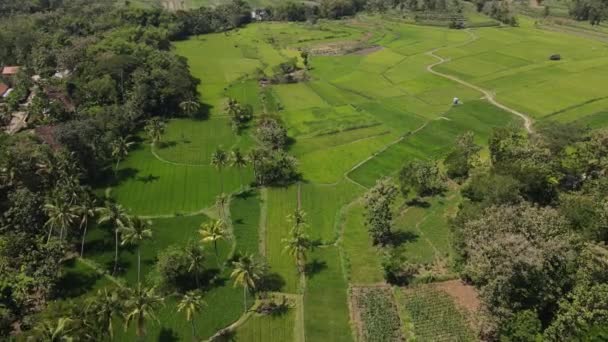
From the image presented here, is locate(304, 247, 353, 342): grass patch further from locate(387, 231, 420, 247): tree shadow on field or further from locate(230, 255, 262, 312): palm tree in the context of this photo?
locate(387, 231, 420, 247): tree shadow on field

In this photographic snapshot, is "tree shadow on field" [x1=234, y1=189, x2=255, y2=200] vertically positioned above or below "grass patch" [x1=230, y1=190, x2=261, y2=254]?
above

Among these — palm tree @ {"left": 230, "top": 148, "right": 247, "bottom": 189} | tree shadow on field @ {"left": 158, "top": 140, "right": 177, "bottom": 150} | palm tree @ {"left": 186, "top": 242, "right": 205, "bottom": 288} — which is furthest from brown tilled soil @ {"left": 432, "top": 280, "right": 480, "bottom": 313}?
tree shadow on field @ {"left": 158, "top": 140, "right": 177, "bottom": 150}

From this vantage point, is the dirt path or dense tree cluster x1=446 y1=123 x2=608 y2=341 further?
the dirt path

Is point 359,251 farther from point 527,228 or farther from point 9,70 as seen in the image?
point 9,70

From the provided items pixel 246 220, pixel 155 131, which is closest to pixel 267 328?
pixel 246 220

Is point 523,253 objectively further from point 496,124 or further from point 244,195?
point 496,124

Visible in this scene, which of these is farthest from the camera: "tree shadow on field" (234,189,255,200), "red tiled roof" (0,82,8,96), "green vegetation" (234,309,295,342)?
"red tiled roof" (0,82,8,96)

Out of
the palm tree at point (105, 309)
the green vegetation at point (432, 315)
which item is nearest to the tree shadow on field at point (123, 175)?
the palm tree at point (105, 309)

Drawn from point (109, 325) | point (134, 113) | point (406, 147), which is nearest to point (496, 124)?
point (406, 147)
